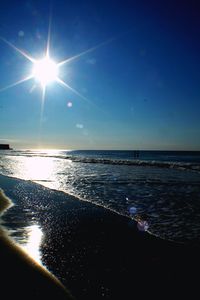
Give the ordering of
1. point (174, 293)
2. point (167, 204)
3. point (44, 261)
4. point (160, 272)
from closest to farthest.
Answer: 1. point (174, 293)
2. point (160, 272)
3. point (44, 261)
4. point (167, 204)

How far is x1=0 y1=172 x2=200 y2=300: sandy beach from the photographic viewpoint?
4.13 m

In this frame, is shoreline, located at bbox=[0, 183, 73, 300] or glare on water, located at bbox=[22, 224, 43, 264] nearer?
shoreline, located at bbox=[0, 183, 73, 300]

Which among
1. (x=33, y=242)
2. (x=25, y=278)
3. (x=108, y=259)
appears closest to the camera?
(x=25, y=278)

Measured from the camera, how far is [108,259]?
520 centimetres

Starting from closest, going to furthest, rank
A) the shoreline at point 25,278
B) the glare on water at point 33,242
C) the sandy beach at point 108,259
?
1. the shoreline at point 25,278
2. the sandy beach at point 108,259
3. the glare on water at point 33,242

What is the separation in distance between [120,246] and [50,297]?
247 centimetres

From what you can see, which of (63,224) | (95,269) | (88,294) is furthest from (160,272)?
(63,224)

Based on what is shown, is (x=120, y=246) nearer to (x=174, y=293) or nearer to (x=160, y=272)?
(x=160, y=272)

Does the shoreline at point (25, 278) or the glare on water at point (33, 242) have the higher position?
the shoreline at point (25, 278)

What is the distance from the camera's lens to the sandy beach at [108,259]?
4.13 m

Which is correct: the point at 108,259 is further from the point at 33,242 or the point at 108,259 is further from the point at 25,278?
the point at 33,242

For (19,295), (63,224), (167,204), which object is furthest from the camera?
(167,204)

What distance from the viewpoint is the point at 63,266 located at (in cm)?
478

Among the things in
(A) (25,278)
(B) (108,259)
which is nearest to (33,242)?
(A) (25,278)
